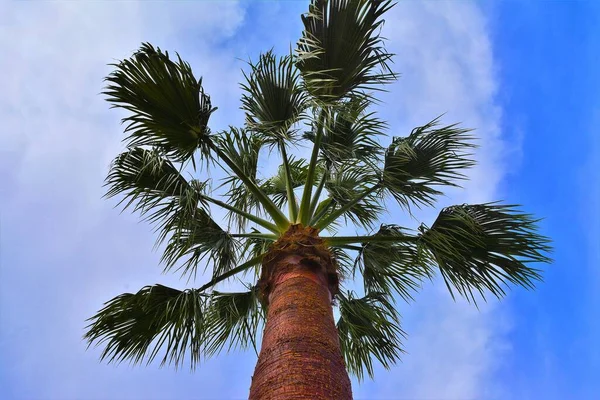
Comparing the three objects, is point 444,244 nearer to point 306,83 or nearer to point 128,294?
point 306,83

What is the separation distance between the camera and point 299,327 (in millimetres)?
3707

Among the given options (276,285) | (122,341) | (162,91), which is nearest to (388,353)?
(276,285)

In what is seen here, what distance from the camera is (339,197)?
670 centimetres

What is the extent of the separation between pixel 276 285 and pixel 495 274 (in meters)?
2.77

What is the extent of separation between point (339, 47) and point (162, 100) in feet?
6.50

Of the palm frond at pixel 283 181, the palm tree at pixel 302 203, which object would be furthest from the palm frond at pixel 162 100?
the palm frond at pixel 283 181

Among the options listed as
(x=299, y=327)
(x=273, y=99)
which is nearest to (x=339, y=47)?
(x=273, y=99)

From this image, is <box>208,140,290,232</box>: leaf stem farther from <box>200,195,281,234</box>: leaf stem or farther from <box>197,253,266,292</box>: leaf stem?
<box>197,253,266,292</box>: leaf stem

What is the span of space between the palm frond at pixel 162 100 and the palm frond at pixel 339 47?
1.20 metres

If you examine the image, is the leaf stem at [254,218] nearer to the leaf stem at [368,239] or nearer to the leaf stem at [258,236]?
the leaf stem at [258,236]

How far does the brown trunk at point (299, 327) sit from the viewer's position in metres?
3.16

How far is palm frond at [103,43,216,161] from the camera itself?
4895mm

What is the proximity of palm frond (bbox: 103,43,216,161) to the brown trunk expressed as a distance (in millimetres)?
1592

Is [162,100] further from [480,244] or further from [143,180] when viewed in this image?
[480,244]
